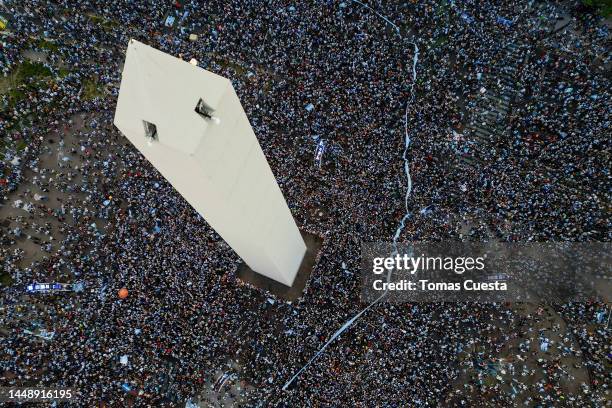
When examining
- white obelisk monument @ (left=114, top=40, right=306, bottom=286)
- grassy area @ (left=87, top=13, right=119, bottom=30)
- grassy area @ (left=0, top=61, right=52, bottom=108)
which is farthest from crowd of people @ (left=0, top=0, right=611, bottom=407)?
white obelisk monument @ (left=114, top=40, right=306, bottom=286)

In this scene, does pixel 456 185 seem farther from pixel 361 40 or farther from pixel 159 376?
pixel 159 376

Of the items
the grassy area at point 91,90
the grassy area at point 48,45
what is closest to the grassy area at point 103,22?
the grassy area at point 48,45

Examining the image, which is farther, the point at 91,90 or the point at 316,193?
the point at 91,90

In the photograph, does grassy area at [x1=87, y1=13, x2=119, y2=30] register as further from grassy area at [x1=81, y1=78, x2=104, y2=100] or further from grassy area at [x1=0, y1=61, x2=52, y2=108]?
grassy area at [x1=0, y1=61, x2=52, y2=108]

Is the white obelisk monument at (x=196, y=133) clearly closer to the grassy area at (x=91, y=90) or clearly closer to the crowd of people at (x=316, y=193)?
the crowd of people at (x=316, y=193)

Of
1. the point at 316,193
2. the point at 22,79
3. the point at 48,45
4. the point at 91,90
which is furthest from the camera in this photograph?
the point at 48,45

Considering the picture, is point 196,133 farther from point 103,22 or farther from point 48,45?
point 48,45

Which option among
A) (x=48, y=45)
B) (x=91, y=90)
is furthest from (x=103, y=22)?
(x=91, y=90)
